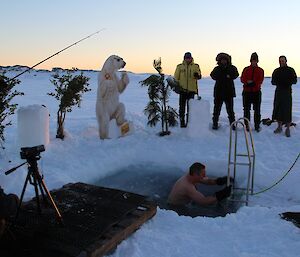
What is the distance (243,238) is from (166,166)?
3.91 m

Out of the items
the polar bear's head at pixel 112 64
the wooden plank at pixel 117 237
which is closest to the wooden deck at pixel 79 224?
the wooden plank at pixel 117 237

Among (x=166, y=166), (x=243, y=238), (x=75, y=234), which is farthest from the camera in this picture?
(x=166, y=166)

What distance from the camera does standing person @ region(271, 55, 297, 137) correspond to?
368 inches

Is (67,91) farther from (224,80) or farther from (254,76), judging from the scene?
(254,76)

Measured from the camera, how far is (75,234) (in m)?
4.42

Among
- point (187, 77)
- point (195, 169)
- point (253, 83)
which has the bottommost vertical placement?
point (195, 169)

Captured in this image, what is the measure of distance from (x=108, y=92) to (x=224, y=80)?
107 inches

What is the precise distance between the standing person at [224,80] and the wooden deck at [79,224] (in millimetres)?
4863

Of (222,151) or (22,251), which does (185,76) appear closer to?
(222,151)

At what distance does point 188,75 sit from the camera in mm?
10242

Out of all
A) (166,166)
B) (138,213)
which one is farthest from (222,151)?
(138,213)

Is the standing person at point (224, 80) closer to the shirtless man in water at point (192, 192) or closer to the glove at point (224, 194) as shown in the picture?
the shirtless man in water at point (192, 192)

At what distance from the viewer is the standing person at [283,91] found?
9344mm

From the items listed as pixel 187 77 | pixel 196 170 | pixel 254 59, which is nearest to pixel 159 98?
pixel 187 77
